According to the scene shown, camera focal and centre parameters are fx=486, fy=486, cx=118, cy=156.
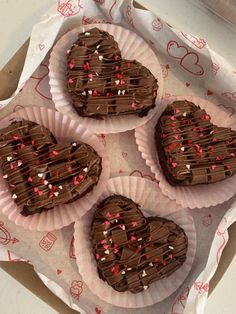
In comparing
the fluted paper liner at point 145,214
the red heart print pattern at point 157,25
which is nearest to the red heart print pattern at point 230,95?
the red heart print pattern at point 157,25

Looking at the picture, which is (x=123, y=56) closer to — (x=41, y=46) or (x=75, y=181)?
(x=41, y=46)

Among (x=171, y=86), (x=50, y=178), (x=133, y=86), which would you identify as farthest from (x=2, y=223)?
(x=171, y=86)

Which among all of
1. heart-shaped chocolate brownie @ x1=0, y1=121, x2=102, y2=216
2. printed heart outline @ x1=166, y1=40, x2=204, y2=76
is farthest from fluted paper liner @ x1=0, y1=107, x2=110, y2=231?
→ printed heart outline @ x1=166, y1=40, x2=204, y2=76

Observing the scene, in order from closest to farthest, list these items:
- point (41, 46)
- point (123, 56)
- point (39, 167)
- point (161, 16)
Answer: point (39, 167), point (41, 46), point (123, 56), point (161, 16)

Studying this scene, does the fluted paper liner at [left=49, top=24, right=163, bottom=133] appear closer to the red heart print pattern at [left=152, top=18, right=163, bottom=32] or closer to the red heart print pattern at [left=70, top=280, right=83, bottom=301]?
the red heart print pattern at [left=152, top=18, right=163, bottom=32]

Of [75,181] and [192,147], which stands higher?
[192,147]

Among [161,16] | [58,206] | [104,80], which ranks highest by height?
[161,16]

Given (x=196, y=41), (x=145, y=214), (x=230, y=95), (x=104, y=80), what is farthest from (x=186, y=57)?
(x=145, y=214)
